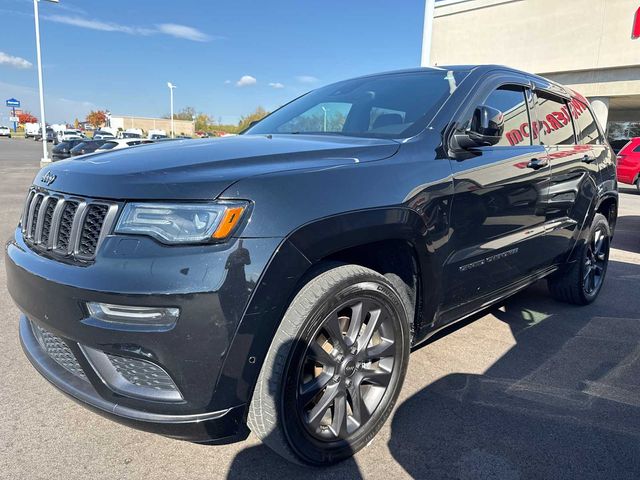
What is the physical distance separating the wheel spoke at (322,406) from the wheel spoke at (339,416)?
0.04 m

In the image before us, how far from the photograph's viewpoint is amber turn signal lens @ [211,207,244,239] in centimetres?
169

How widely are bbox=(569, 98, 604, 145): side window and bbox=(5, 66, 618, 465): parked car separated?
5.14ft

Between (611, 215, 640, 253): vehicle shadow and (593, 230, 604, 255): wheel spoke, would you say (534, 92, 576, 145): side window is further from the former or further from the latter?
(611, 215, 640, 253): vehicle shadow

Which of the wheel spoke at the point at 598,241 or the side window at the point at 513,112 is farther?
the wheel spoke at the point at 598,241

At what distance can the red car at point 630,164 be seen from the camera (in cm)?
1596

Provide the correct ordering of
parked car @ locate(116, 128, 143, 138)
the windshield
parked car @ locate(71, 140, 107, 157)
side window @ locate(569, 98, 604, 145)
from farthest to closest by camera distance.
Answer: parked car @ locate(116, 128, 143, 138) < parked car @ locate(71, 140, 107, 157) < side window @ locate(569, 98, 604, 145) < the windshield

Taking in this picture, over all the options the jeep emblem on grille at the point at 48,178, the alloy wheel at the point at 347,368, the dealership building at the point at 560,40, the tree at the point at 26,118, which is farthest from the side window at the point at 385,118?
the tree at the point at 26,118

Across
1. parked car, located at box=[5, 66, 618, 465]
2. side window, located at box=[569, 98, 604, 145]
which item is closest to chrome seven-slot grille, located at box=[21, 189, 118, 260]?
parked car, located at box=[5, 66, 618, 465]

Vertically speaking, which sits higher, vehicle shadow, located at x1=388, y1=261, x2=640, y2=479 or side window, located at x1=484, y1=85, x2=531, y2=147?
side window, located at x1=484, y1=85, x2=531, y2=147

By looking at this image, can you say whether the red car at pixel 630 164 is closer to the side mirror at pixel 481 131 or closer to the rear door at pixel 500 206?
the rear door at pixel 500 206

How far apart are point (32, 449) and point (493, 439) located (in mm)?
2213

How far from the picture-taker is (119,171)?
187 centimetres

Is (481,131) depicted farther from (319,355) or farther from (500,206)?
(319,355)

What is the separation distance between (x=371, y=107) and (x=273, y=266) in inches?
68.6
